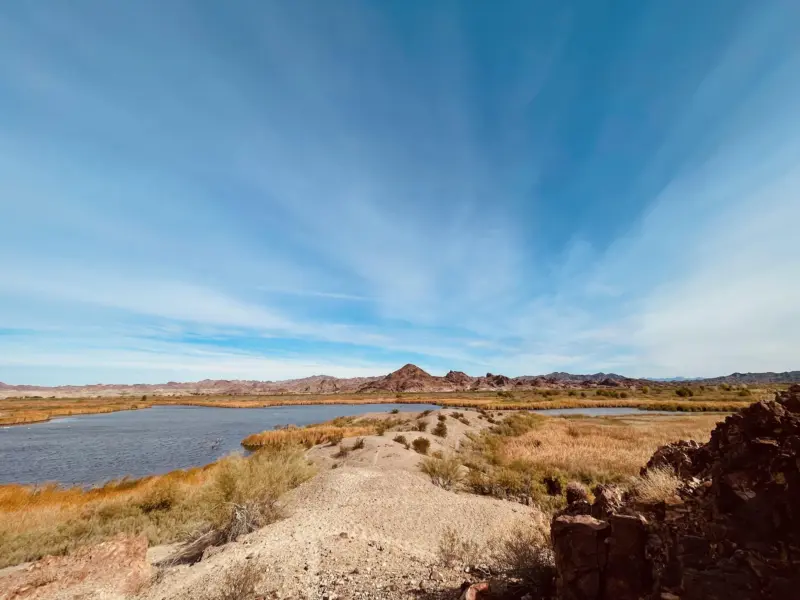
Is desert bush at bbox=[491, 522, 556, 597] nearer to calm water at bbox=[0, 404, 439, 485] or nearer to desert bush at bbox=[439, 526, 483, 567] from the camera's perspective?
desert bush at bbox=[439, 526, 483, 567]

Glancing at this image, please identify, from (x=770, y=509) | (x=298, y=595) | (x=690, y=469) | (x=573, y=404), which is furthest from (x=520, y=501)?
(x=573, y=404)

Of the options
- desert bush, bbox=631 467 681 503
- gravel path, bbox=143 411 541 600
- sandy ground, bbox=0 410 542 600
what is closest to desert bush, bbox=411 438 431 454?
sandy ground, bbox=0 410 542 600

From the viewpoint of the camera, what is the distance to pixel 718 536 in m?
4.28

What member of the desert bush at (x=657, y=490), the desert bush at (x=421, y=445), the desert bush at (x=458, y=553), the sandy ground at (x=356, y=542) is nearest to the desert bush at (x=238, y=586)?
the sandy ground at (x=356, y=542)

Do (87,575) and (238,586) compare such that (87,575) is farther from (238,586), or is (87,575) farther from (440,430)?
(440,430)

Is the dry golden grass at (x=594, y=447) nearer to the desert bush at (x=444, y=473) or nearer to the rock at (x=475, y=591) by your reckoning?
the desert bush at (x=444, y=473)

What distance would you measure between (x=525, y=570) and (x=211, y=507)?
10.3 meters

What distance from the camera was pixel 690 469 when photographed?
8.84m

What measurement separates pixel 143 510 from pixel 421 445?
609 inches

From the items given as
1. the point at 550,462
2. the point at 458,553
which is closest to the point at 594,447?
the point at 550,462

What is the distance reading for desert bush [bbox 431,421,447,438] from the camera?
32.4 metres

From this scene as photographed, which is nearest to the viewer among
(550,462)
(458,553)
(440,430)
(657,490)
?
(657,490)

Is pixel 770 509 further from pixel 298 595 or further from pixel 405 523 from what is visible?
pixel 405 523

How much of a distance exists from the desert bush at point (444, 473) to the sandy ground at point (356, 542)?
0.51 m
